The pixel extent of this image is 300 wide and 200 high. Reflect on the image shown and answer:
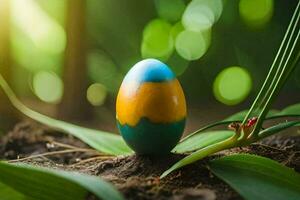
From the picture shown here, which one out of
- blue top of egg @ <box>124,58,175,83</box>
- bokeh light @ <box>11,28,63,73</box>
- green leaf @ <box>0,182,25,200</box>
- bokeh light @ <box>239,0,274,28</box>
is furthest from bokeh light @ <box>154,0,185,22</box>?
green leaf @ <box>0,182,25,200</box>

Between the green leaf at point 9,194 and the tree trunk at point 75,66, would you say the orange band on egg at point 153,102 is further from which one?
the tree trunk at point 75,66

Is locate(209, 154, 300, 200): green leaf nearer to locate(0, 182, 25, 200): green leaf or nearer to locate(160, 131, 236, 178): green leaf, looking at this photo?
locate(160, 131, 236, 178): green leaf

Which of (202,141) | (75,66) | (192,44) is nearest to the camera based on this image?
(202,141)

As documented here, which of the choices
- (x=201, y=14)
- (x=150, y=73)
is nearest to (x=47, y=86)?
(x=201, y=14)

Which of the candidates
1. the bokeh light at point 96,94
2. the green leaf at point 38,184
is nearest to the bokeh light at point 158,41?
the bokeh light at point 96,94

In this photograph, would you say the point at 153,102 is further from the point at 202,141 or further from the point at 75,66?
the point at 75,66

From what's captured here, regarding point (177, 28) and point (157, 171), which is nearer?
point (157, 171)

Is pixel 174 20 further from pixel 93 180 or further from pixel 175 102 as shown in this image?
pixel 93 180
